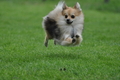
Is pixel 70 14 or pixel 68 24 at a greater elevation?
pixel 70 14

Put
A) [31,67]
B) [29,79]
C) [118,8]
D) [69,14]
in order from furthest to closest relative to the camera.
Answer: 1. [118,8]
2. [69,14]
3. [31,67]
4. [29,79]

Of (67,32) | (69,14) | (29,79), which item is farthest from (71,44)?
(29,79)

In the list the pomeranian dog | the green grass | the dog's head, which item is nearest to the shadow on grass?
the green grass

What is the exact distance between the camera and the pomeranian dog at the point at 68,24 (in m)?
7.98

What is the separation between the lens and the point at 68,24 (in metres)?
8.09

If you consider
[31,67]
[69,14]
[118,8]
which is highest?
[69,14]

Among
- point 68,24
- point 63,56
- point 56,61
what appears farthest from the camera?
point 63,56

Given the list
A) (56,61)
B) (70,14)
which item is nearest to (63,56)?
(56,61)

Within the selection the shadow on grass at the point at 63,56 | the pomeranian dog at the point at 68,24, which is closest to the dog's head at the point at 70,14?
the pomeranian dog at the point at 68,24

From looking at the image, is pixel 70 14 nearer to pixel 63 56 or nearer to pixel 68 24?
pixel 68 24

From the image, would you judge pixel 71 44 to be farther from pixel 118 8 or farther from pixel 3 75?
pixel 118 8

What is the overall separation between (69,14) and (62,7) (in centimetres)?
35

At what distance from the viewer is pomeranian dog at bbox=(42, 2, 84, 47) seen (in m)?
7.98

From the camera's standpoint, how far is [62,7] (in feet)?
26.6
